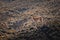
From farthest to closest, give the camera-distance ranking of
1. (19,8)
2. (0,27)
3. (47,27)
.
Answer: (19,8) → (0,27) → (47,27)

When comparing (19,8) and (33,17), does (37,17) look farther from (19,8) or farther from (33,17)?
(19,8)

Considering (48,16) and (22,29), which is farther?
(48,16)

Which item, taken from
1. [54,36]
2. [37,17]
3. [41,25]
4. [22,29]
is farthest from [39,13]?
[54,36]

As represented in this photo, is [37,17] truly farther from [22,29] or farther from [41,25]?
[22,29]

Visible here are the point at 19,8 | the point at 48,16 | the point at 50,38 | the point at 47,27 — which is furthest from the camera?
the point at 19,8

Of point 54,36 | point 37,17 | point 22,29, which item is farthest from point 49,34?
point 37,17

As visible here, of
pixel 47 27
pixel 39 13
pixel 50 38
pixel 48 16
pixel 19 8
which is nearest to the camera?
pixel 50 38
